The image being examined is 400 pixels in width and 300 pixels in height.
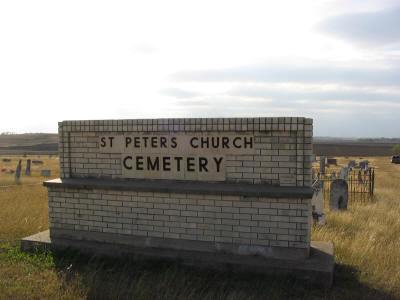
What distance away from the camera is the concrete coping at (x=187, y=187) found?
599 centimetres

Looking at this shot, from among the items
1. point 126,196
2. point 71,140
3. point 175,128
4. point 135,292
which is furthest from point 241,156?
point 71,140

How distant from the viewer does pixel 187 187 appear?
645cm

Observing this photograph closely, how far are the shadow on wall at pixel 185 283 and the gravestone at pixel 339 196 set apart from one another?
713 centimetres

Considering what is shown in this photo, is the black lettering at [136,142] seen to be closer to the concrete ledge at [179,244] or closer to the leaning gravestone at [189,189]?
the leaning gravestone at [189,189]

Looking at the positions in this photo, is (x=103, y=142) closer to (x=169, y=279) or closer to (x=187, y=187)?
(x=187, y=187)

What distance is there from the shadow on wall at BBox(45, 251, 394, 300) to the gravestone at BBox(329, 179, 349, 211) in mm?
7131

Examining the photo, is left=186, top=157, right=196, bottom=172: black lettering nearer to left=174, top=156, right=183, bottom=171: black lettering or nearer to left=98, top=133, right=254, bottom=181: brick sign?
left=98, top=133, right=254, bottom=181: brick sign

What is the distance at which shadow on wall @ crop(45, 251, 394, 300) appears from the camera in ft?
17.3

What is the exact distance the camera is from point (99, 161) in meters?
7.23

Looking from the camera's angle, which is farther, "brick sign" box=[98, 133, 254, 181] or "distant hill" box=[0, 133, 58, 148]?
"distant hill" box=[0, 133, 58, 148]

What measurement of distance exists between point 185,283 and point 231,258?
31.3 inches

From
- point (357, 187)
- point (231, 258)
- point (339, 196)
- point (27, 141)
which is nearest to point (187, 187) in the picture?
point (231, 258)

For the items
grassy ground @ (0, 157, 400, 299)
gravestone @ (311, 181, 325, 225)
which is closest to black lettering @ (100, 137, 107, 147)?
grassy ground @ (0, 157, 400, 299)

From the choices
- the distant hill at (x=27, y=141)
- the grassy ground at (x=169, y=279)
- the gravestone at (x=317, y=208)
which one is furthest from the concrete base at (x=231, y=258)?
the distant hill at (x=27, y=141)
